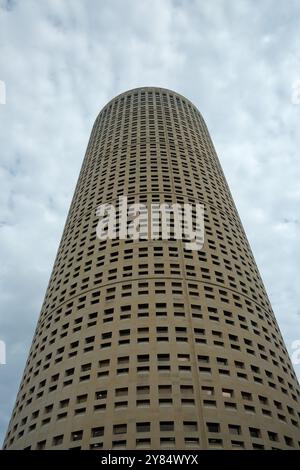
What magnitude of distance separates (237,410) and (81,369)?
9935 millimetres

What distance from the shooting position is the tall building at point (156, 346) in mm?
28406

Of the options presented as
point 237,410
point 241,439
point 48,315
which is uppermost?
point 48,315

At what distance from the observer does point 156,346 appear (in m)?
31.9

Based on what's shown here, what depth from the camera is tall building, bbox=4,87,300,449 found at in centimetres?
2841

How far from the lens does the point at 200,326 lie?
3366 cm

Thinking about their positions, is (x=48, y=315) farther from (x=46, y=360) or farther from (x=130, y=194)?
(x=130, y=194)

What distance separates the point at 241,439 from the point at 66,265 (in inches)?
836

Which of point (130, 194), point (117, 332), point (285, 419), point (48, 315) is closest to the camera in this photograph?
point (285, 419)

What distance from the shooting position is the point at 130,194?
4666 centimetres

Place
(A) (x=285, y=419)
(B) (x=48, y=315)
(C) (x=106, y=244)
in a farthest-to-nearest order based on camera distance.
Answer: (C) (x=106, y=244), (B) (x=48, y=315), (A) (x=285, y=419)

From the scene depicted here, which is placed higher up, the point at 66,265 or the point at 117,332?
the point at 66,265

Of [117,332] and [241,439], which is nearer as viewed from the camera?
[241,439]

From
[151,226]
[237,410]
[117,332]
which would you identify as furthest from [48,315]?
[237,410]
